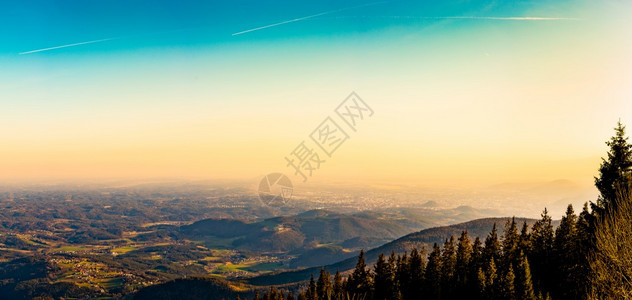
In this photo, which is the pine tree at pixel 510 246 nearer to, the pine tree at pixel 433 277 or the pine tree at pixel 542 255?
the pine tree at pixel 542 255

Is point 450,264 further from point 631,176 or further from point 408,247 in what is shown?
point 408,247

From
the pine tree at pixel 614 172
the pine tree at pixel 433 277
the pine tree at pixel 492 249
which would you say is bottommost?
the pine tree at pixel 433 277

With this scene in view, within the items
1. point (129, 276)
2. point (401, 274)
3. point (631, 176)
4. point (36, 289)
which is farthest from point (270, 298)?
point (36, 289)

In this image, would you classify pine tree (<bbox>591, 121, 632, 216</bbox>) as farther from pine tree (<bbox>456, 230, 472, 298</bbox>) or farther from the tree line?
pine tree (<bbox>456, 230, 472, 298</bbox>)


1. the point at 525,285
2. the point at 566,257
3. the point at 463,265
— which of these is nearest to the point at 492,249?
the point at 463,265

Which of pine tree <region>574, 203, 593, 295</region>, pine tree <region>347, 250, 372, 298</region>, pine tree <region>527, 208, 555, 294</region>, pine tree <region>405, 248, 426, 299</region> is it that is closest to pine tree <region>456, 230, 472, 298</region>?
pine tree <region>405, 248, 426, 299</region>

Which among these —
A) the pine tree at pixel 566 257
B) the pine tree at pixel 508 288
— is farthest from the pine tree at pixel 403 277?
the pine tree at pixel 566 257
